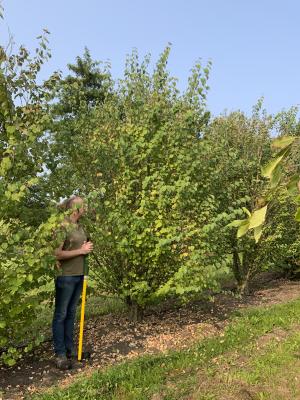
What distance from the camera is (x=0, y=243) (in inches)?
154

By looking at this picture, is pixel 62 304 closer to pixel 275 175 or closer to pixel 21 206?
pixel 21 206

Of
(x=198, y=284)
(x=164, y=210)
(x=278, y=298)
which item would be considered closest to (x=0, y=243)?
(x=164, y=210)

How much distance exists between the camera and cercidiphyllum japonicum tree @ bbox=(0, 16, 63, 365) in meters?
3.92

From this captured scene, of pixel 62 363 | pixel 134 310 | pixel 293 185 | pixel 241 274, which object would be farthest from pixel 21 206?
pixel 241 274

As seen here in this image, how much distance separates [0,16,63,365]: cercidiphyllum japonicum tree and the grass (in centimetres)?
75

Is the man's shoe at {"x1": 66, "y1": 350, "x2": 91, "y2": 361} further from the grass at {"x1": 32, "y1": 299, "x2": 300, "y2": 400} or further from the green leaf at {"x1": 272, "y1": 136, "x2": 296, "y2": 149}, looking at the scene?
the green leaf at {"x1": 272, "y1": 136, "x2": 296, "y2": 149}

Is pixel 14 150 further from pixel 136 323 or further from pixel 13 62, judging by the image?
pixel 136 323

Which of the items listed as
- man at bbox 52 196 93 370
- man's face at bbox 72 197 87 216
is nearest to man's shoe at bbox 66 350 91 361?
man at bbox 52 196 93 370

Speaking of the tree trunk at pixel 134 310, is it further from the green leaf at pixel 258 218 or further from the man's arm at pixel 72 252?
the green leaf at pixel 258 218

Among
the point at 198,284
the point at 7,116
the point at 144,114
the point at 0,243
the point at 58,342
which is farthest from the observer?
the point at 144,114

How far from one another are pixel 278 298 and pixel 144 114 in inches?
179

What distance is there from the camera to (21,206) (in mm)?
4363

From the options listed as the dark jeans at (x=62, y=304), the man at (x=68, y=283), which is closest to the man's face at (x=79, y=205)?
the man at (x=68, y=283)

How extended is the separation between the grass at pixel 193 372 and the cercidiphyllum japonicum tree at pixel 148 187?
29.8 inches
